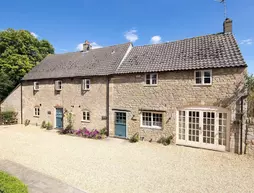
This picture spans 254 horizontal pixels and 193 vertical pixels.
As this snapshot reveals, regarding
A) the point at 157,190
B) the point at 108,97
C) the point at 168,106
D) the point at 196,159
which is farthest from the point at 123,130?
the point at 157,190

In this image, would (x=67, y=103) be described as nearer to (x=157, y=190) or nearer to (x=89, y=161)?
(x=89, y=161)

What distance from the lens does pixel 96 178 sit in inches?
272

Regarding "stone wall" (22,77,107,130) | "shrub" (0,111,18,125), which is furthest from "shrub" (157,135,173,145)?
"shrub" (0,111,18,125)

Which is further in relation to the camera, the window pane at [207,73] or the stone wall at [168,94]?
the window pane at [207,73]

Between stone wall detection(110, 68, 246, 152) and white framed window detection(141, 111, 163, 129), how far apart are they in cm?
34

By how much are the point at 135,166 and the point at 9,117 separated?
64.7 ft

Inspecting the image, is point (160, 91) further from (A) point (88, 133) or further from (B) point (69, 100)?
(B) point (69, 100)

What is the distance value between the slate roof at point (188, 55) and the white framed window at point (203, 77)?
0.42m

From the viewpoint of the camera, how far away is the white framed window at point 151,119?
481 inches

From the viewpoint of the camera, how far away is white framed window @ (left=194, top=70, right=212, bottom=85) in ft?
34.8

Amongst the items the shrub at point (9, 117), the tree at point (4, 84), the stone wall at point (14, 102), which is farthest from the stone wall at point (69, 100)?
the tree at point (4, 84)

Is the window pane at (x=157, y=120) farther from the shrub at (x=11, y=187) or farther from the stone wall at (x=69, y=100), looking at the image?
the shrub at (x=11, y=187)

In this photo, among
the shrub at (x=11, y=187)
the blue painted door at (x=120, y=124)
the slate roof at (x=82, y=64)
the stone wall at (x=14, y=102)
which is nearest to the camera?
the shrub at (x=11, y=187)

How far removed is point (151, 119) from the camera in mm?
12484
